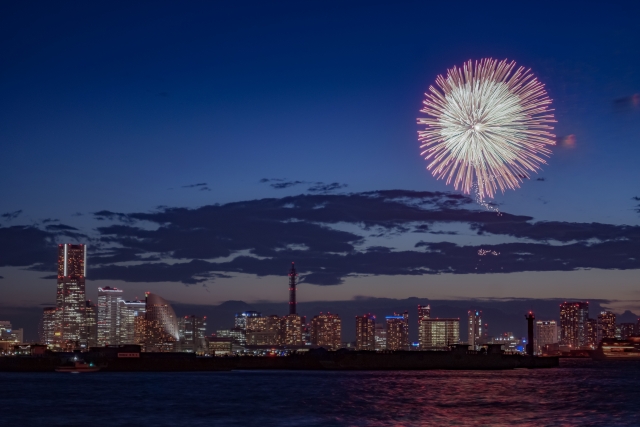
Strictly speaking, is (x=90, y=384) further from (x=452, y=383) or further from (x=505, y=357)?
(x=505, y=357)

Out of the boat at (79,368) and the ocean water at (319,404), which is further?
the boat at (79,368)

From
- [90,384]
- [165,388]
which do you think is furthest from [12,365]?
[165,388]

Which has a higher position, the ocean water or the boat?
the ocean water

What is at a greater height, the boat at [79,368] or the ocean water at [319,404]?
the ocean water at [319,404]

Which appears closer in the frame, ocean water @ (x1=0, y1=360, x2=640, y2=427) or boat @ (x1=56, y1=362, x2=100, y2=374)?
ocean water @ (x1=0, y1=360, x2=640, y2=427)
